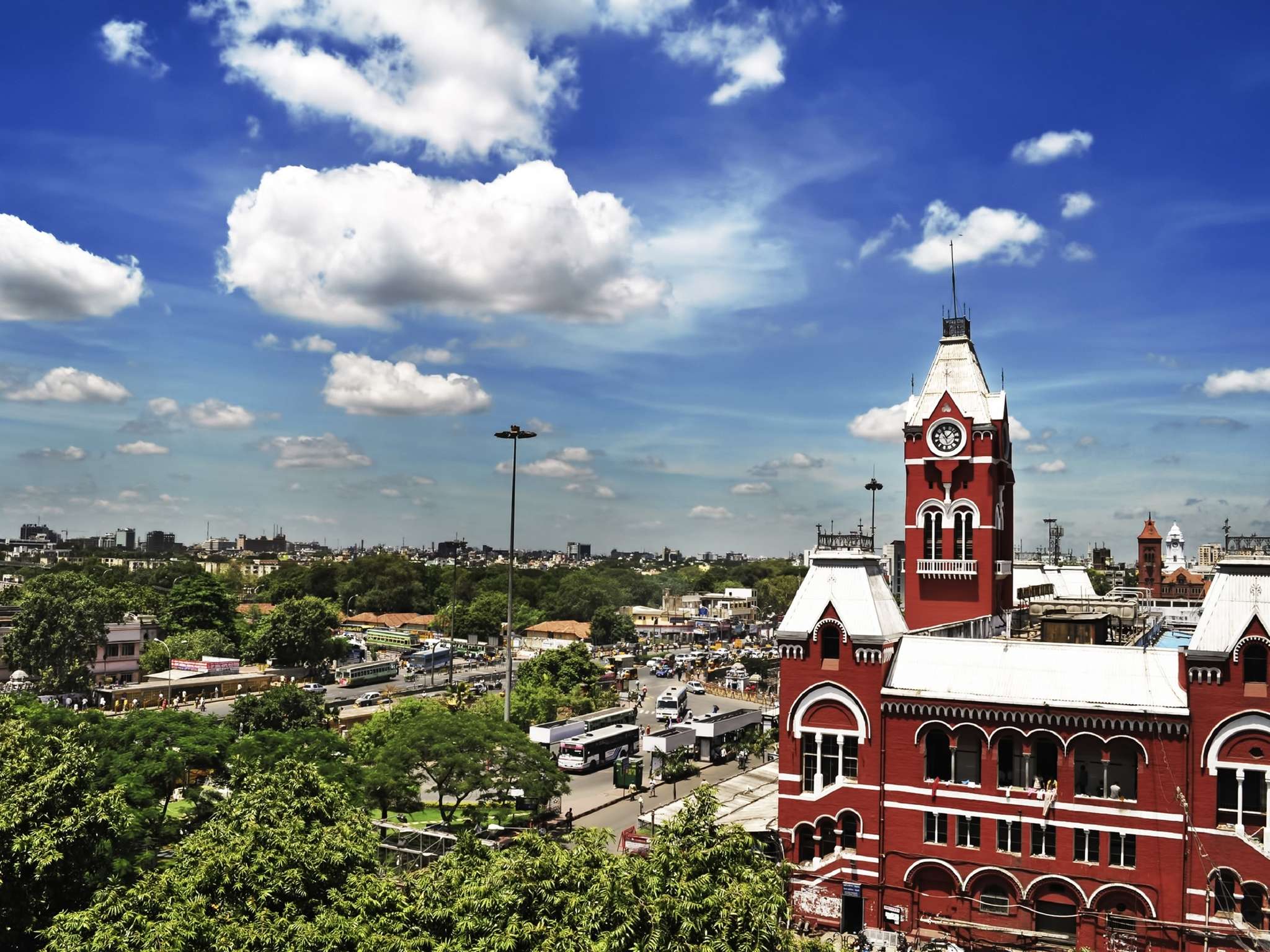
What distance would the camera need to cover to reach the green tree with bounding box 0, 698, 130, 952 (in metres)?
28.4

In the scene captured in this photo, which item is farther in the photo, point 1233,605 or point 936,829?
point 936,829

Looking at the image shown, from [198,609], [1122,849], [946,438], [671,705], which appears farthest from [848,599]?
[198,609]

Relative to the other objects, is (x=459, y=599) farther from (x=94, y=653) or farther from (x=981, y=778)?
(x=981, y=778)

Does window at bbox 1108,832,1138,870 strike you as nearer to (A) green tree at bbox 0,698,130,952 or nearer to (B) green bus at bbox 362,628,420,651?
(A) green tree at bbox 0,698,130,952

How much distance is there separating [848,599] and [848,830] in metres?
9.39

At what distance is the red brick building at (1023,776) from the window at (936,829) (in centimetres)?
7

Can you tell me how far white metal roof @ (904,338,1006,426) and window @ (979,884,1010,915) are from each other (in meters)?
24.1

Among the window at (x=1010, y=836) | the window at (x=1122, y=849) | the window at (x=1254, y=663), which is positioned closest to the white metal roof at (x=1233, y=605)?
the window at (x=1254, y=663)

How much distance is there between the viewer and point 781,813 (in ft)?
136

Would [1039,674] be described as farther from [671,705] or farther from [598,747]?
[671,705]

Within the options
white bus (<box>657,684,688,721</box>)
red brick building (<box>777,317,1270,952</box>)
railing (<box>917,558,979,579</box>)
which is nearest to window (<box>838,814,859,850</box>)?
red brick building (<box>777,317,1270,952</box>)

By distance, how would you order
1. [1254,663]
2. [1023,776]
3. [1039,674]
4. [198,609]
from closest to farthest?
[1254,663] → [1023,776] → [1039,674] → [198,609]

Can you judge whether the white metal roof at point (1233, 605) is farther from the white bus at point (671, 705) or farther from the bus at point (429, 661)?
the bus at point (429, 661)

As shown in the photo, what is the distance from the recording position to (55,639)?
298ft
